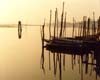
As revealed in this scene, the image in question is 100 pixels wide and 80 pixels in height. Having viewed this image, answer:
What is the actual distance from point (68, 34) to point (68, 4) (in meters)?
0.20

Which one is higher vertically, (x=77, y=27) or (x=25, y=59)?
(x=77, y=27)

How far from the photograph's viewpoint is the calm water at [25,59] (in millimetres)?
1563

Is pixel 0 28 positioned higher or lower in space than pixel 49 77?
higher

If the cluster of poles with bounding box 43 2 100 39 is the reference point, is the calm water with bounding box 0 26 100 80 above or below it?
below

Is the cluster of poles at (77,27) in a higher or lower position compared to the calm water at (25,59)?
higher

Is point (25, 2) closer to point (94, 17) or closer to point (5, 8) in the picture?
point (5, 8)

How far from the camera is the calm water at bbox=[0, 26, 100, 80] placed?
1563 millimetres

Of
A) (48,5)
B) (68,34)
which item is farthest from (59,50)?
(48,5)

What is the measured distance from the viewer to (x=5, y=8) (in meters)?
1.58

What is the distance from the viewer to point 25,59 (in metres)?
1.57

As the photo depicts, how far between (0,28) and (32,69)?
1.14 feet

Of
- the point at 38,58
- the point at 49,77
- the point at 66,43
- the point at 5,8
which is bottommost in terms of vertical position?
the point at 49,77

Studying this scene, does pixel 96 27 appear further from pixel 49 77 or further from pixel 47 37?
pixel 49 77

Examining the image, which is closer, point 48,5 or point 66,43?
point 66,43
